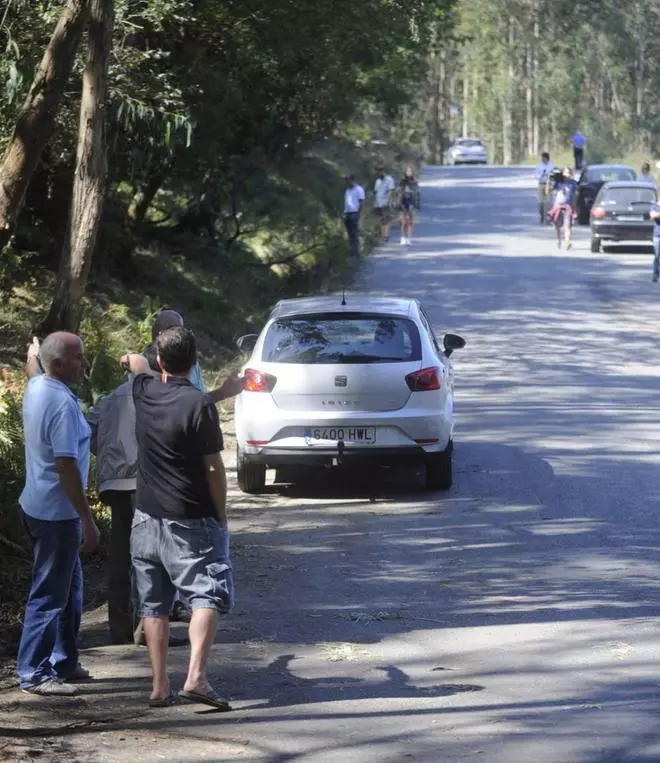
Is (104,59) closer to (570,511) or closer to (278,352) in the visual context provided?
(278,352)

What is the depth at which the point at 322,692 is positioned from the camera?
285 inches

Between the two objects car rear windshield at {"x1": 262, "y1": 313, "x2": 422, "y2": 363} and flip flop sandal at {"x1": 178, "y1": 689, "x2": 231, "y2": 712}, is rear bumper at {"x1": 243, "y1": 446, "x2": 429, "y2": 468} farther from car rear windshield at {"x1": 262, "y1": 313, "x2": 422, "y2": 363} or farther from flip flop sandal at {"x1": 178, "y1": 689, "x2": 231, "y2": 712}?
flip flop sandal at {"x1": 178, "y1": 689, "x2": 231, "y2": 712}

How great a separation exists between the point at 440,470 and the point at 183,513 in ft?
20.4

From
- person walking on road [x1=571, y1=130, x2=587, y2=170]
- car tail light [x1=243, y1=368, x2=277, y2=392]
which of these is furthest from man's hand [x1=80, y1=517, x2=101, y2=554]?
person walking on road [x1=571, y1=130, x2=587, y2=170]

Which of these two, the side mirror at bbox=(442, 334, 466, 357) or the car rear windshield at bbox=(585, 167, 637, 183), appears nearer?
the side mirror at bbox=(442, 334, 466, 357)

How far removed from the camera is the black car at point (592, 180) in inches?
1828

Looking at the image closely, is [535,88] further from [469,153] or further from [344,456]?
[344,456]

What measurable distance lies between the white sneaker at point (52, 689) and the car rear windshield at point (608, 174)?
41.0 meters

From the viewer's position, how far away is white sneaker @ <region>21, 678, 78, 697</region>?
7.17 m

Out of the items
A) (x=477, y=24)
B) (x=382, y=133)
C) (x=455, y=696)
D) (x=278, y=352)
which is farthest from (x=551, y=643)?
(x=477, y=24)

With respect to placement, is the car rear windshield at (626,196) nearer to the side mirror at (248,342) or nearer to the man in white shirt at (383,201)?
the man in white shirt at (383,201)

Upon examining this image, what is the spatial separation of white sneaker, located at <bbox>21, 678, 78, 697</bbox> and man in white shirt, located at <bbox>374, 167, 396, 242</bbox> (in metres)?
33.1

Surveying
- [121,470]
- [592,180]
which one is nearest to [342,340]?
[121,470]

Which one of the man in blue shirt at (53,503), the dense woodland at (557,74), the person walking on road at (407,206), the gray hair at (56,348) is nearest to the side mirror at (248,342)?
the man in blue shirt at (53,503)
